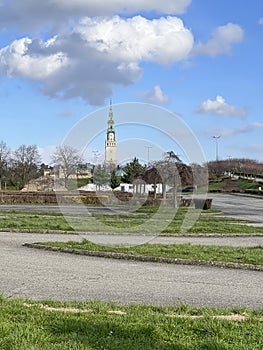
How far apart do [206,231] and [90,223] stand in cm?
546

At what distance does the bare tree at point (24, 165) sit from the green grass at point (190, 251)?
2290 inches

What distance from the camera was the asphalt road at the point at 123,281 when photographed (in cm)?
853

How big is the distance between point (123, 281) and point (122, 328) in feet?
14.2

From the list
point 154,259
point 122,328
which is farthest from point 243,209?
point 122,328

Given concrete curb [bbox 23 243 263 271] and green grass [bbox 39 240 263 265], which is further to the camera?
green grass [bbox 39 240 263 265]

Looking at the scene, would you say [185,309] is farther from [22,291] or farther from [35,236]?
[35,236]

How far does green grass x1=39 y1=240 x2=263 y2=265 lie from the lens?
42.5 ft

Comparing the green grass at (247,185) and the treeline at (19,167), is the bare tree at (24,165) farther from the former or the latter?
the green grass at (247,185)

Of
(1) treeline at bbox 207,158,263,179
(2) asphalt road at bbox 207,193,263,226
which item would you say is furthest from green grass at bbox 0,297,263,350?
(1) treeline at bbox 207,158,263,179

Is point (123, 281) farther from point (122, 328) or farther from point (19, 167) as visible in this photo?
point (19, 167)

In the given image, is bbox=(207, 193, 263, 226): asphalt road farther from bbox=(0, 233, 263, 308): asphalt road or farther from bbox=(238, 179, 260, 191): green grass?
bbox=(238, 179, 260, 191): green grass

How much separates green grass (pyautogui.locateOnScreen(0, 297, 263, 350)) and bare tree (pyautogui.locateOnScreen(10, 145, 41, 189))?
66.1m

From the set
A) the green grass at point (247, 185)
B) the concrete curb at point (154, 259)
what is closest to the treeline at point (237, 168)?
the green grass at point (247, 185)

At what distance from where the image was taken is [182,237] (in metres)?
19.2
